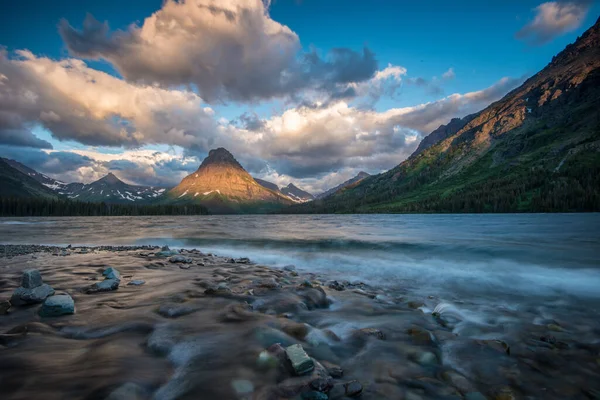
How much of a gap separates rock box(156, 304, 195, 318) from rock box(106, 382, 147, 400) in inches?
123

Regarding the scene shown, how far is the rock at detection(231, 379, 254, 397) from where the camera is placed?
3784 millimetres

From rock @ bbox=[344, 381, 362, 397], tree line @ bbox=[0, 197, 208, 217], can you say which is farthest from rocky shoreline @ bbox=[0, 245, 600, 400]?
tree line @ bbox=[0, 197, 208, 217]

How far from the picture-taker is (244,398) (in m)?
3.66

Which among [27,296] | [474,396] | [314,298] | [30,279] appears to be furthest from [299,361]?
[30,279]

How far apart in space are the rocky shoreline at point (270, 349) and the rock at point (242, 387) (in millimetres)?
22

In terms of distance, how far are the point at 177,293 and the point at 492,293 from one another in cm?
1115

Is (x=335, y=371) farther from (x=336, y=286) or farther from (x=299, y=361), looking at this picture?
(x=336, y=286)

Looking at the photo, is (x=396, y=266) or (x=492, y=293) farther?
(x=396, y=266)

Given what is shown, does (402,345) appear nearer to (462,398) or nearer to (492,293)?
(462,398)

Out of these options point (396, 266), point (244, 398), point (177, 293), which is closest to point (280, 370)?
point (244, 398)

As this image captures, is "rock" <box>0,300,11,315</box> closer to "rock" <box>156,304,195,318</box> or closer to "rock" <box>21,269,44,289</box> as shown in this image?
"rock" <box>21,269,44,289</box>

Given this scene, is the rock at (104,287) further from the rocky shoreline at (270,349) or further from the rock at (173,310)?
the rock at (173,310)

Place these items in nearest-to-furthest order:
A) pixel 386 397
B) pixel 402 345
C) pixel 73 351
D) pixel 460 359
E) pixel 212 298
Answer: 1. pixel 386 397
2. pixel 73 351
3. pixel 460 359
4. pixel 402 345
5. pixel 212 298

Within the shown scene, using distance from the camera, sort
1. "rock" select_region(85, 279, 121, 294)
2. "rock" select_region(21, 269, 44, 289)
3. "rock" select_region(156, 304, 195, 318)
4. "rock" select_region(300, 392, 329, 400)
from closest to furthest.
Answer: "rock" select_region(300, 392, 329, 400)
"rock" select_region(156, 304, 195, 318)
"rock" select_region(21, 269, 44, 289)
"rock" select_region(85, 279, 121, 294)
